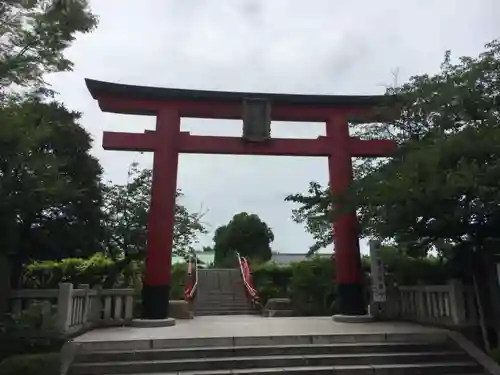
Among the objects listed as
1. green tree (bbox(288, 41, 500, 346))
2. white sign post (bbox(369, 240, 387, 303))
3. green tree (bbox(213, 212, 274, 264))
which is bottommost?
white sign post (bbox(369, 240, 387, 303))

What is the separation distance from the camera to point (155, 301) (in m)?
9.80

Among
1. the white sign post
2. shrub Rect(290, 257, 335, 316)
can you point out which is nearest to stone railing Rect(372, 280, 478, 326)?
the white sign post

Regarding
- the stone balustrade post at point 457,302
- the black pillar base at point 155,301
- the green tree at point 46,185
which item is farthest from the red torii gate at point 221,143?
the stone balustrade post at point 457,302

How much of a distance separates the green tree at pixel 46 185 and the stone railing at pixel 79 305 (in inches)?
34.2

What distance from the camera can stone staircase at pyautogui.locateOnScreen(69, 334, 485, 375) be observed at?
6.36 meters

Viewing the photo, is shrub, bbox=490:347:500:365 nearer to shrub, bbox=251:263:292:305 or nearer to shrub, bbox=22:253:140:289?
shrub, bbox=22:253:140:289

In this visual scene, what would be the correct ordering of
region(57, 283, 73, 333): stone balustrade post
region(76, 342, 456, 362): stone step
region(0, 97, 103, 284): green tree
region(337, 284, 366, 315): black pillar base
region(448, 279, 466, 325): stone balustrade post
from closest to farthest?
region(0, 97, 103, 284): green tree → region(76, 342, 456, 362): stone step → region(57, 283, 73, 333): stone balustrade post → region(448, 279, 466, 325): stone balustrade post → region(337, 284, 366, 315): black pillar base

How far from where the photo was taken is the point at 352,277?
10578 millimetres

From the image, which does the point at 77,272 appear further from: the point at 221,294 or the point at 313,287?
the point at 221,294

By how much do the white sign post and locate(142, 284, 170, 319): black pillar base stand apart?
4474 mm

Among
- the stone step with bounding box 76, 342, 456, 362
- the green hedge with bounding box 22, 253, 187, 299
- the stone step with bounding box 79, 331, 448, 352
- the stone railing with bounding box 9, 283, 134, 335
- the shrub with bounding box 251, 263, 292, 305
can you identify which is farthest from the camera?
the shrub with bounding box 251, 263, 292, 305

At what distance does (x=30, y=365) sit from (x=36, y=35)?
4383 mm

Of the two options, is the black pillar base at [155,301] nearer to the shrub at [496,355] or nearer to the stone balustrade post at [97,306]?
the stone balustrade post at [97,306]

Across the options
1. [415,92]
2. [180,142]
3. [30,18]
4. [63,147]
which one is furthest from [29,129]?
[415,92]
